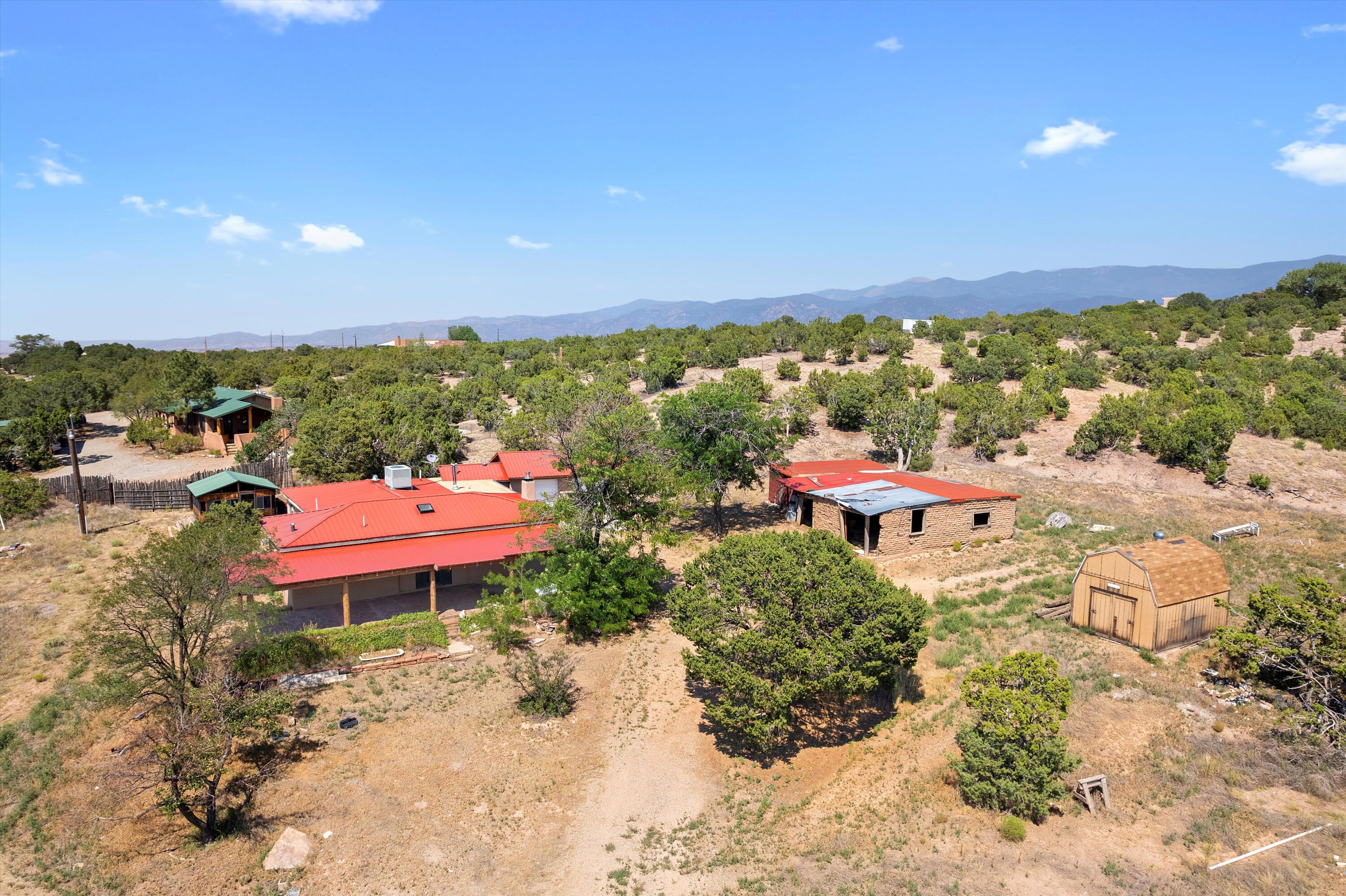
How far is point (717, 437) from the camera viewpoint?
114 ft

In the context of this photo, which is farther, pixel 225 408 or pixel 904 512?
pixel 225 408

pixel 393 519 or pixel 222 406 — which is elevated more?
pixel 222 406

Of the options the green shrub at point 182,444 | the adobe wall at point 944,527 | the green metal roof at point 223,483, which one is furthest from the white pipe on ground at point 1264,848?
the green shrub at point 182,444

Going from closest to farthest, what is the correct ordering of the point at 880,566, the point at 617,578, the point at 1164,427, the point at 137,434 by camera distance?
the point at 617,578 < the point at 880,566 < the point at 1164,427 < the point at 137,434

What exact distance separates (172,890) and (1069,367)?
65.7m

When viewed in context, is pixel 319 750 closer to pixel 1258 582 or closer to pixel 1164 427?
pixel 1258 582

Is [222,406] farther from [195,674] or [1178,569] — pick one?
[1178,569]

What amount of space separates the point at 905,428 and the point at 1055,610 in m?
22.1

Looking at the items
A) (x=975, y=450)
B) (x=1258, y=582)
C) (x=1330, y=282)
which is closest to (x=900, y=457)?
(x=975, y=450)

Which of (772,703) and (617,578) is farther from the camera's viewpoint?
(617,578)

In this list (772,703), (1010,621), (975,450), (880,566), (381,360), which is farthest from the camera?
(381,360)

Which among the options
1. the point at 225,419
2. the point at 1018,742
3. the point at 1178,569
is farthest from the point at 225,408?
the point at 1178,569

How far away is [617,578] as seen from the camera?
81.0 ft

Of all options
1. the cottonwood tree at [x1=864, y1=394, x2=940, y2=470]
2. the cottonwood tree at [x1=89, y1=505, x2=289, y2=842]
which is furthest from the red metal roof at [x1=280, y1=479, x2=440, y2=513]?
the cottonwood tree at [x1=864, y1=394, x2=940, y2=470]
